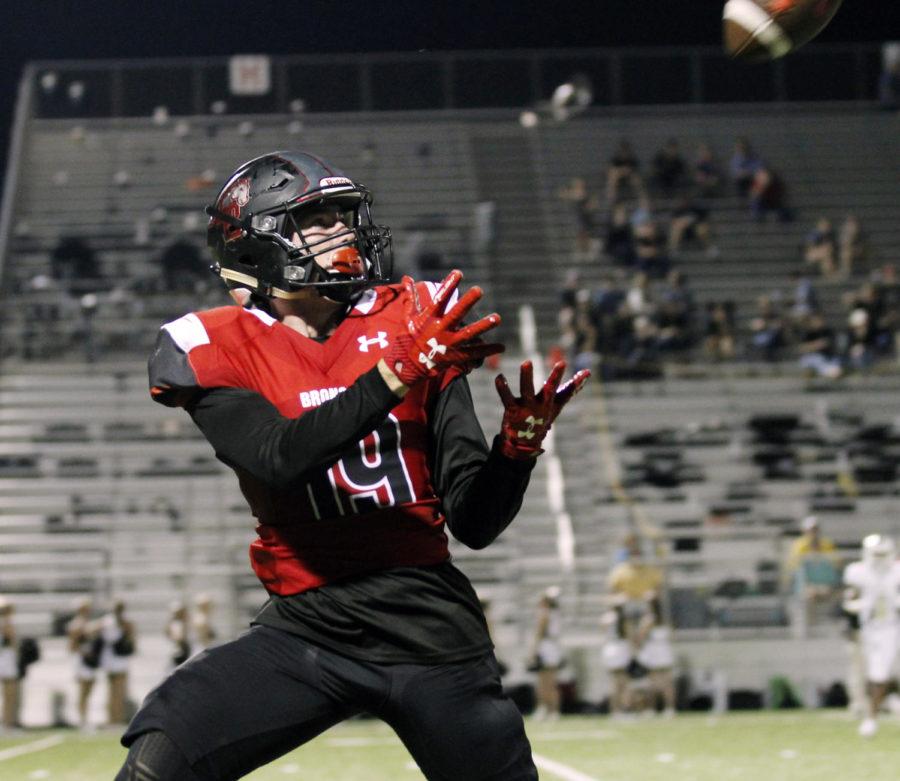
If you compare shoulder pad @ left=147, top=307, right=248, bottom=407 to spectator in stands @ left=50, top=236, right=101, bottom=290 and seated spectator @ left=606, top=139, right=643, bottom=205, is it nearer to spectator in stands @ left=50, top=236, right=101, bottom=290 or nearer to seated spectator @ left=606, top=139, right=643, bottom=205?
spectator in stands @ left=50, top=236, right=101, bottom=290

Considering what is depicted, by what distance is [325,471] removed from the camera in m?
2.87

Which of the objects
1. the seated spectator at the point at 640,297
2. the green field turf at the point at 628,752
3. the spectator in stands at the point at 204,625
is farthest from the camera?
the seated spectator at the point at 640,297

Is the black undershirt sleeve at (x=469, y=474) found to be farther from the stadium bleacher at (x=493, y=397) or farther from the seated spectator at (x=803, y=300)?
the seated spectator at (x=803, y=300)

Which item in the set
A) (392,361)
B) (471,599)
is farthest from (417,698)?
(392,361)

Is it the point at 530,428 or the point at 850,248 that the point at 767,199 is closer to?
the point at 850,248

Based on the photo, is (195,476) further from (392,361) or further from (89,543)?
(392,361)

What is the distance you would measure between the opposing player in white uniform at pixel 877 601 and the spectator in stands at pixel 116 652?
5482 mm

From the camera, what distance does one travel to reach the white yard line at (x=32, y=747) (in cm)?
1046

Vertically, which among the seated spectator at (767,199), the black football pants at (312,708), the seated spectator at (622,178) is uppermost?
the seated spectator at (622,178)

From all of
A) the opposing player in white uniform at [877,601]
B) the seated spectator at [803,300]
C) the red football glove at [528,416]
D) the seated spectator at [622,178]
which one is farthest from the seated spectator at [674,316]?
the red football glove at [528,416]

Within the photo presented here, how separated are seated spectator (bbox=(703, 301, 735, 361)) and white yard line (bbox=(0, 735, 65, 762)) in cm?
860

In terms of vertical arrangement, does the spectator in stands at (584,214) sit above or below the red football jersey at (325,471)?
above

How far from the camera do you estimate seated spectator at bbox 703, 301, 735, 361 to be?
1730cm

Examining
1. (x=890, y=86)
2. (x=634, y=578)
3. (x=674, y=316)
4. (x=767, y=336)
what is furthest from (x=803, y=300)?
(x=634, y=578)
